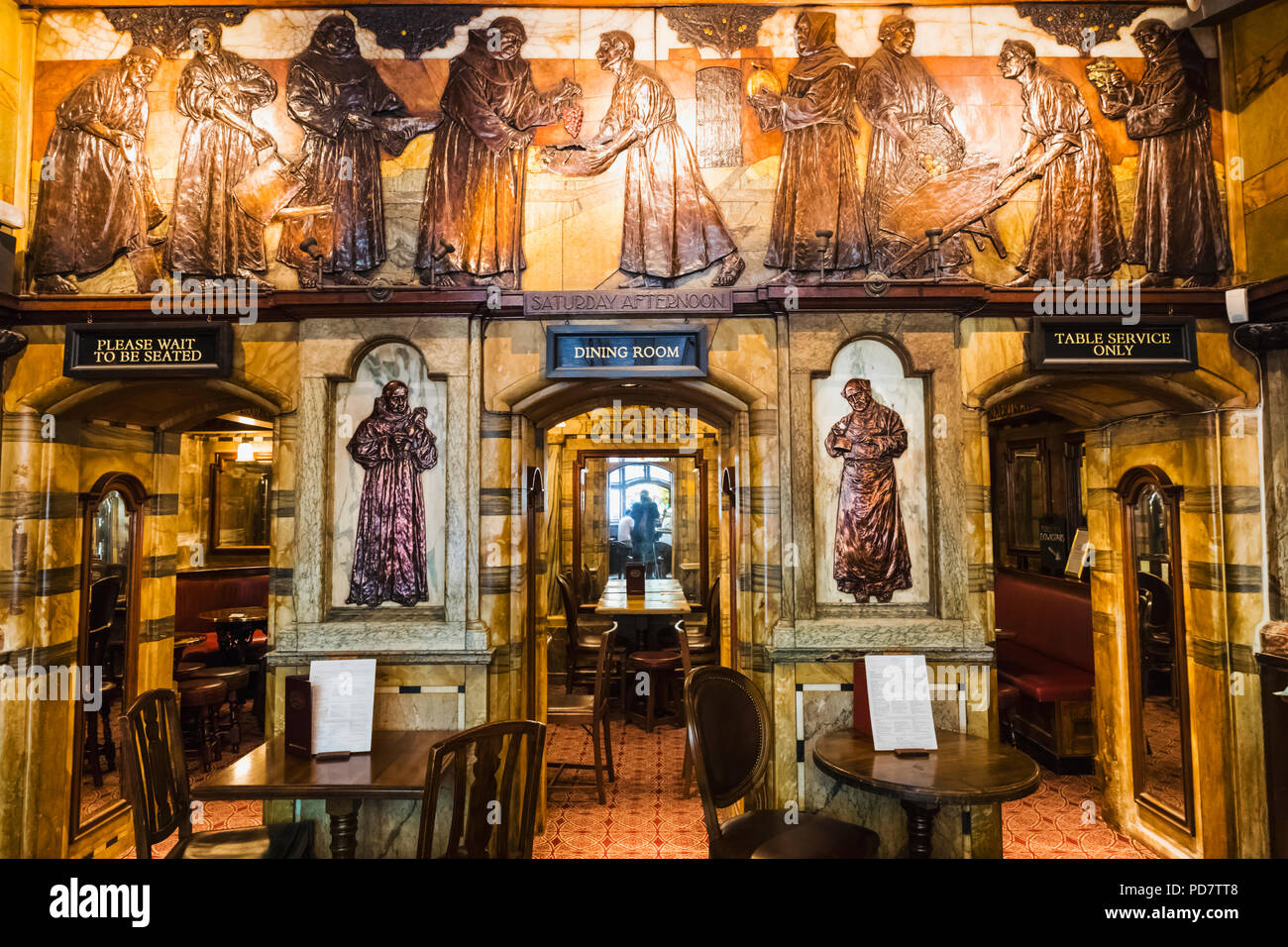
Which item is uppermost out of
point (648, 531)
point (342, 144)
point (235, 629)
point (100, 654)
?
point (342, 144)

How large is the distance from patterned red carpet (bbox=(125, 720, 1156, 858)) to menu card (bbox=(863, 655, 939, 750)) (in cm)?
157

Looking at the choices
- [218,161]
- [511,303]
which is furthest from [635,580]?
[218,161]

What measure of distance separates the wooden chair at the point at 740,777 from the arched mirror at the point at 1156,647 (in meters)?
2.54

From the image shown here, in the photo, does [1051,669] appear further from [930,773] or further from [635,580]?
[635,580]

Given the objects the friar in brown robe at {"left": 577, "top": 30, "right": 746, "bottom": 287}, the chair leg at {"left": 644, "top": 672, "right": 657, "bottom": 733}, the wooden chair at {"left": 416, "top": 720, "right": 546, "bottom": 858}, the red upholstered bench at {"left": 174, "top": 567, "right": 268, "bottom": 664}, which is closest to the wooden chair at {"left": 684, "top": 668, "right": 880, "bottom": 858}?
the wooden chair at {"left": 416, "top": 720, "right": 546, "bottom": 858}

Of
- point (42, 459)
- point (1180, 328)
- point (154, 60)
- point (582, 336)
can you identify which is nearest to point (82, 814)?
point (42, 459)

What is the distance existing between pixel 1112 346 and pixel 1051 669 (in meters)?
3.28

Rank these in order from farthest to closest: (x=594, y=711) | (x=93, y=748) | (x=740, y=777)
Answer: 1. (x=594, y=711)
2. (x=93, y=748)
3. (x=740, y=777)

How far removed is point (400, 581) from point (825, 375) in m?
2.74

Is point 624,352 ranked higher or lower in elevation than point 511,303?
lower

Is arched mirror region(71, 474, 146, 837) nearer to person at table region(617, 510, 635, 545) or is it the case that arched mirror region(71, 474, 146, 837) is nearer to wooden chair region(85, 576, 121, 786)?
wooden chair region(85, 576, 121, 786)

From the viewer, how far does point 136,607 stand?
5.01 m

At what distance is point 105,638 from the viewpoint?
4.77 meters
